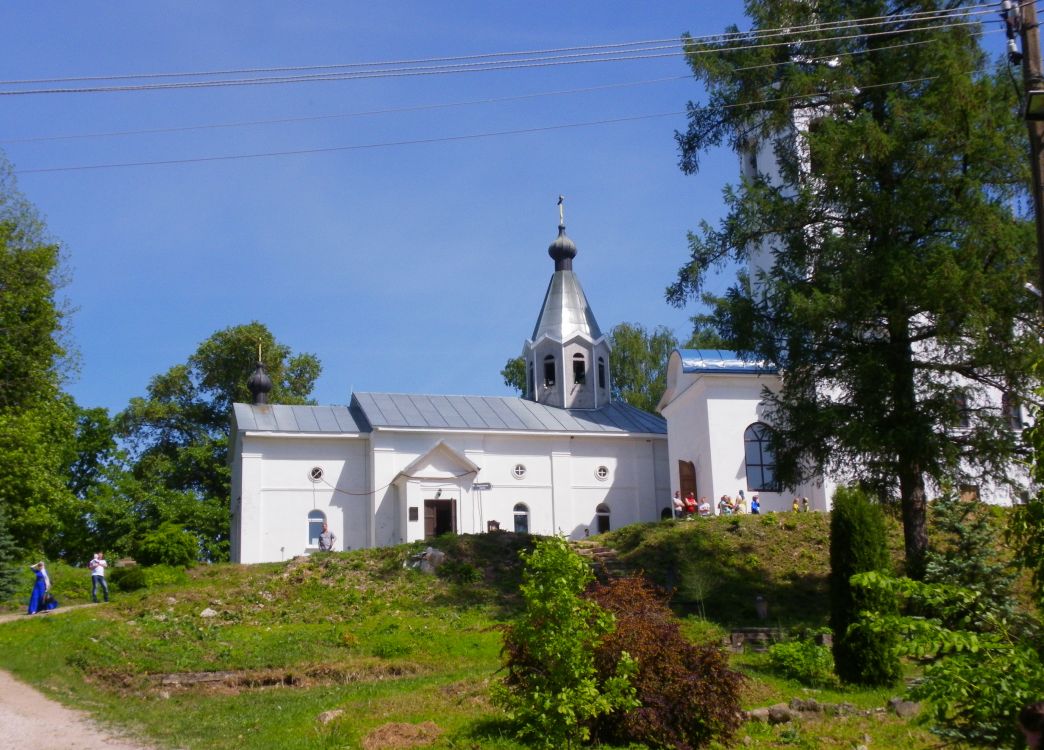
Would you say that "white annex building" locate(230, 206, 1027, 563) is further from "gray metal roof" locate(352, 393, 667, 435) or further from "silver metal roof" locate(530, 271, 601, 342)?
"silver metal roof" locate(530, 271, 601, 342)

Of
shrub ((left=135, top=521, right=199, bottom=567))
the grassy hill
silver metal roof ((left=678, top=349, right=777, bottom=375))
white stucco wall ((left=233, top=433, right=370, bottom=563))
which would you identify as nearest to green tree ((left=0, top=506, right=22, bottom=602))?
the grassy hill

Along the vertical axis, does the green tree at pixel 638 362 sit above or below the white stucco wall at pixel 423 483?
above

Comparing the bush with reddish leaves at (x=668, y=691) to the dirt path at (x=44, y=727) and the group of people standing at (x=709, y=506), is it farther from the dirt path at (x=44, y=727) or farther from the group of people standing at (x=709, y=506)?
the group of people standing at (x=709, y=506)

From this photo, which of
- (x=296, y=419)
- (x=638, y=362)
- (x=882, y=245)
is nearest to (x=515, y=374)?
(x=638, y=362)

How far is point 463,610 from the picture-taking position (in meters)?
19.3

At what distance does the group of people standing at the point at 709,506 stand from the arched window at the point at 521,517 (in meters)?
6.85

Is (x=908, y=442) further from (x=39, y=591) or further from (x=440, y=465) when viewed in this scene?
(x=440, y=465)

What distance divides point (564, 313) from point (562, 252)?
310 cm

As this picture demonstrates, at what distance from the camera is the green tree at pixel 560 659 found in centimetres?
931

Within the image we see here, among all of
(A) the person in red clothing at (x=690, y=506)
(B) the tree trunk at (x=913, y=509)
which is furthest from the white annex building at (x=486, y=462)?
(B) the tree trunk at (x=913, y=509)

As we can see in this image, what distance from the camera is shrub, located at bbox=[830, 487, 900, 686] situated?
1280cm

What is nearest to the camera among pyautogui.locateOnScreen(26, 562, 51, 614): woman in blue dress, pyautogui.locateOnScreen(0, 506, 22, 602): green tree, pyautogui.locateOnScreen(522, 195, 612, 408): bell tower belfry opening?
pyautogui.locateOnScreen(26, 562, 51, 614): woman in blue dress

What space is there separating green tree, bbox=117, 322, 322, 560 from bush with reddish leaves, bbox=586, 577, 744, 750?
3580 centimetres

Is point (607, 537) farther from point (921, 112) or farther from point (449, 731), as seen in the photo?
point (449, 731)
